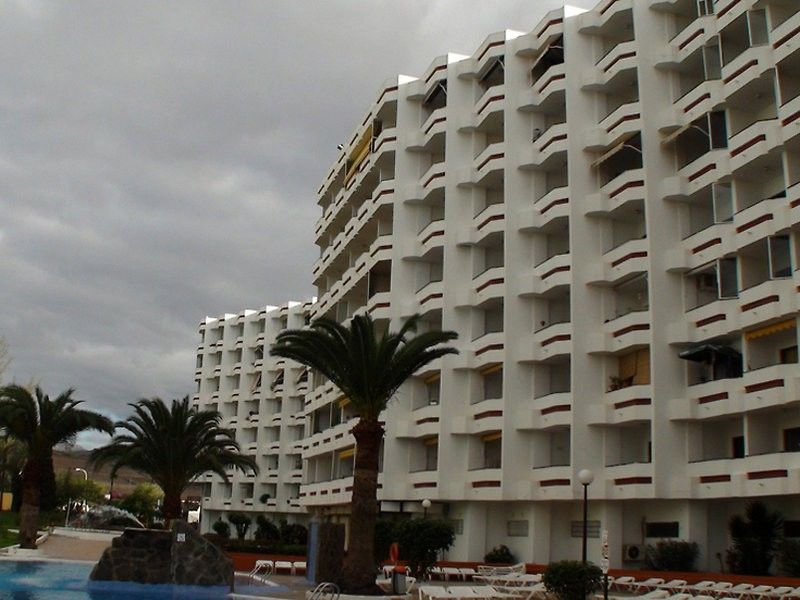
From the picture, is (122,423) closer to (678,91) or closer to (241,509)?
(678,91)

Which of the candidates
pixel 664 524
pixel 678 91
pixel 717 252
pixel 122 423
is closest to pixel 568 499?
pixel 664 524

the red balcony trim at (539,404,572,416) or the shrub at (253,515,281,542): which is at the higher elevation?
the red balcony trim at (539,404,572,416)

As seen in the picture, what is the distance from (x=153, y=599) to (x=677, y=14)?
30.0m

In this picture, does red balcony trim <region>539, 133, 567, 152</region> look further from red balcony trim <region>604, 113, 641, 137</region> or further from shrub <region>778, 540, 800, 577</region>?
shrub <region>778, 540, 800, 577</region>

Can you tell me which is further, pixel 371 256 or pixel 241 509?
pixel 241 509

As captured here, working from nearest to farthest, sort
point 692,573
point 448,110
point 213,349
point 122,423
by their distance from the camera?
point 692,573 < point 122,423 < point 448,110 < point 213,349

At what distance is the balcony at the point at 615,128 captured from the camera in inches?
1494

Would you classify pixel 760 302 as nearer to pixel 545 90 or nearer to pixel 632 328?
pixel 632 328

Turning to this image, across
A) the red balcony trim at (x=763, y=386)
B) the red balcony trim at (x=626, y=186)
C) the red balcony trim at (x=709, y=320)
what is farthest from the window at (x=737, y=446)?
the red balcony trim at (x=626, y=186)

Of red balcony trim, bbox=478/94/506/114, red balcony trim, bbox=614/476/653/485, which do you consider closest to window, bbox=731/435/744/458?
red balcony trim, bbox=614/476/653/485

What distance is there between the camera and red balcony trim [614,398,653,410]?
116 feet

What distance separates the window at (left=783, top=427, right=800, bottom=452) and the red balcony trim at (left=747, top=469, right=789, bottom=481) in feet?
4.50

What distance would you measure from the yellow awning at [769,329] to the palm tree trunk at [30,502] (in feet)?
102

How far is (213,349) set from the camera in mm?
99125
